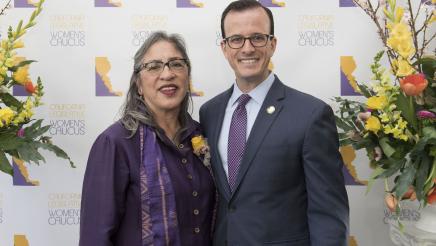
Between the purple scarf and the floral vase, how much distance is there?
2.87 ft

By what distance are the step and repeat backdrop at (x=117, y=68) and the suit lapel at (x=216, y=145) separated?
0.43 m

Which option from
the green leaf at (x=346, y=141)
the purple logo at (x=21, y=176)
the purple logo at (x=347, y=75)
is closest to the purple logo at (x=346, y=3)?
the purple logo at (x=347, y=75)

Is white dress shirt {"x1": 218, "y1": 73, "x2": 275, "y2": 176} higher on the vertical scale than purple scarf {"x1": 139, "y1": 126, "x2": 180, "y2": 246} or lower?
higher

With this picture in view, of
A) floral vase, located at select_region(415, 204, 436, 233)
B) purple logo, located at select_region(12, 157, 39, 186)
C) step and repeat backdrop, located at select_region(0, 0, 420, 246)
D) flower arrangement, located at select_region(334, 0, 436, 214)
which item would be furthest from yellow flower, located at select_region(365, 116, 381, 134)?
purple logo, located at select_region(12, 157, 39, 186)

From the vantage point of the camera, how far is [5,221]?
231 centimetres

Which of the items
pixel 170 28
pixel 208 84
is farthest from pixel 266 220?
pixel 170 28

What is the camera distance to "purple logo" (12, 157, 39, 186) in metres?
2.30

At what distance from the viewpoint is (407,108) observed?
1488 millimetres

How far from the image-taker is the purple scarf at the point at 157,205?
5.05 feet

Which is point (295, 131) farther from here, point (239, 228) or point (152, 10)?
point (152, 10)

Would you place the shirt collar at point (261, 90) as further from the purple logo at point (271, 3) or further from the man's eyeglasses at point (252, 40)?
the purple logo at point (271, 3)

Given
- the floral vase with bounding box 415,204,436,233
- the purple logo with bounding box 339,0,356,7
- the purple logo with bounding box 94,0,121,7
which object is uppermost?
the purple logo with bounding box 94,0,121,7

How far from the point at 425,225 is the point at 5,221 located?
1916 millimetres

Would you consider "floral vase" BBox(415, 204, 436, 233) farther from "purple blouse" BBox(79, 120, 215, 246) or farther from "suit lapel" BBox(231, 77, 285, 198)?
"purple blouse" BBox(79, 120, 215, 246)
